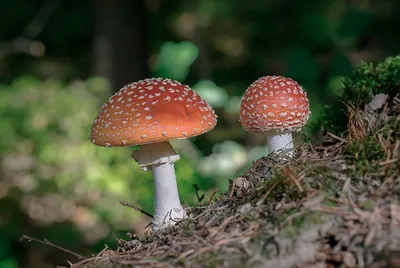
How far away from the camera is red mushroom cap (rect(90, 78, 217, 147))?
2.28 metres

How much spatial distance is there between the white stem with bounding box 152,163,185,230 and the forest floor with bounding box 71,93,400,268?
0.31 m

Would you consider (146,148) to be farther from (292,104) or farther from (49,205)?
(49,205)

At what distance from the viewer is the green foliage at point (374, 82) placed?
2.66m

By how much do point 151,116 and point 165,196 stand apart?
1.66ft

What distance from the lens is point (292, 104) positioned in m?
2.47

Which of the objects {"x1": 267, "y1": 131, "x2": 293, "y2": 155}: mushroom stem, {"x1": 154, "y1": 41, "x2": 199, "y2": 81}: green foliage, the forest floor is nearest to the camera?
the forest floor

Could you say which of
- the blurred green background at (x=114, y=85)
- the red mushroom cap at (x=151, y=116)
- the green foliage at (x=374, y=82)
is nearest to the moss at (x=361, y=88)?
the green foliage at (x=374, y=82)

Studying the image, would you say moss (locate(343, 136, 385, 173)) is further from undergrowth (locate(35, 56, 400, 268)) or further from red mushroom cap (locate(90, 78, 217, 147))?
red mushroom cap (locate(90, 78, 217, 147))

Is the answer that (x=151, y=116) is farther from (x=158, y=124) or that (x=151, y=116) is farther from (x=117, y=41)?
(x=117, y=41)

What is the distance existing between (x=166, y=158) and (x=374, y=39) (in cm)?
687

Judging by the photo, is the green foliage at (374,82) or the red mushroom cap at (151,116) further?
the green foliage at (374,82)

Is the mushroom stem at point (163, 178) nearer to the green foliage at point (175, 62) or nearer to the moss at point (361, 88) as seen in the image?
the moss at point (361, 88)

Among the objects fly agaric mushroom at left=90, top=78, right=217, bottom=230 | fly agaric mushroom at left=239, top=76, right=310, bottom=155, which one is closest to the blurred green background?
fly agaric mushroom at left=239, top=76, right=310, bottom=155

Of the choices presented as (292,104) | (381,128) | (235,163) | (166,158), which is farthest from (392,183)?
(235,163)
